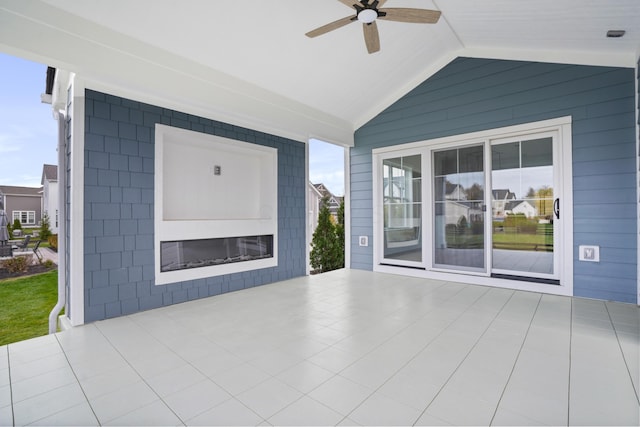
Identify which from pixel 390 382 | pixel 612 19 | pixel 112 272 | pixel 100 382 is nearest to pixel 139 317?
pixel 112 272

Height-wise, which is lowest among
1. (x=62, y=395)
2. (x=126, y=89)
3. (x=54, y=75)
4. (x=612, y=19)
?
(x=62, y=395)

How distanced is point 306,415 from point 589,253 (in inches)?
155

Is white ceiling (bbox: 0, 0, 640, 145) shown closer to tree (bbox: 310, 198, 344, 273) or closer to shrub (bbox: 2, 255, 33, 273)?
tree (bbox: 310, 198, 344, 273)

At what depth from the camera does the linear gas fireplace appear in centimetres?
376

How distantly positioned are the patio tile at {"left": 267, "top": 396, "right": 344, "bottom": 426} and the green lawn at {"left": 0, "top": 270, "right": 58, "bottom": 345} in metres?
3.49

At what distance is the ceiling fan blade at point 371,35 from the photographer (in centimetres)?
272

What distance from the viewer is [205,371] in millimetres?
2084

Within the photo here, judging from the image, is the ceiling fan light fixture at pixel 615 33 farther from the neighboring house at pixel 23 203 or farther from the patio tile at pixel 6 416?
the neighboring house at pixel 23 203

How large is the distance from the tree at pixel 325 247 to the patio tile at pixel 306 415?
456cm

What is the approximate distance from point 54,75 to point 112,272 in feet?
7.37

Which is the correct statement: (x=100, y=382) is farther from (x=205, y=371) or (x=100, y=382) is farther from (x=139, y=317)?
(x=139, y=317)

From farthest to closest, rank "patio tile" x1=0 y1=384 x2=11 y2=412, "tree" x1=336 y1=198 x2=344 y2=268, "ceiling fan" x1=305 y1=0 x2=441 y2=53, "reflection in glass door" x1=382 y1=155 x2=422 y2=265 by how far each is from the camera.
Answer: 1. "tree" x1=336 y1=198 x2=344 y2=268
2. "reflection in glass door" x1=382 y1=155 x2=422 y2=265
3. "ceiling fan" x1=305 y1=0 x2=441 y2=53
4. "patio tile" x1=0 y1=384 x2=11 y2=412

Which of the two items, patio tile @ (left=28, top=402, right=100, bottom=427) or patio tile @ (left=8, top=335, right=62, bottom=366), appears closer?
patio tile @ (left=28, top=402, right=100, bottom=427)

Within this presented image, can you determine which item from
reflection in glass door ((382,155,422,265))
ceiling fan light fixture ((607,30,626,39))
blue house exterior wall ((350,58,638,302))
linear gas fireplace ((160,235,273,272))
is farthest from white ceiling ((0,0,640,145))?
linear gas fireplace ((160,235,273,272))
